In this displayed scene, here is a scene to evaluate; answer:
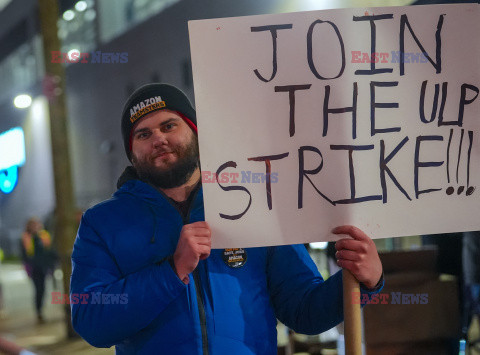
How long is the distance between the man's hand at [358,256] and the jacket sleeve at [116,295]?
38cm

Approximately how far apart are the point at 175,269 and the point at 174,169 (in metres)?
0.26

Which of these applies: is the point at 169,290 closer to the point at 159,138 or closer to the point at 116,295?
the point at 116,295

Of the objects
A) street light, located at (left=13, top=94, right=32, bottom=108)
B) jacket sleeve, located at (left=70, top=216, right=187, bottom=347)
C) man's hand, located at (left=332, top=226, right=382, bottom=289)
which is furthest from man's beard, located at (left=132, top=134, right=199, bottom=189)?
street light, located at (left=13, top=94, right=32, bottom=108)

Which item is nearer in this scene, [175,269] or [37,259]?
[175,269]

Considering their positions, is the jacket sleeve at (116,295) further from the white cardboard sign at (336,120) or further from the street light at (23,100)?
the street light at (23,100)

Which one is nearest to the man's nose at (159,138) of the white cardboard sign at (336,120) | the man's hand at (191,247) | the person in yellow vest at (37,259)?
the white cardboard sign at (336,120)


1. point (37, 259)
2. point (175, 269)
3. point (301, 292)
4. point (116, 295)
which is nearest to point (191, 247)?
point (175, 269)

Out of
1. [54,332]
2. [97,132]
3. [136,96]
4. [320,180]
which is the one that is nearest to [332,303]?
[320,180]

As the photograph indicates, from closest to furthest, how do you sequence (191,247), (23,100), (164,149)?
(191,247)
(164,149)
(23,100)

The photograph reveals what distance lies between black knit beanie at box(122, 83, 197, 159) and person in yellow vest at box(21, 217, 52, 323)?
6.94m

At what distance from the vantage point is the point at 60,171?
648 centimetres

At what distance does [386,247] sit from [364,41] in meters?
3.52

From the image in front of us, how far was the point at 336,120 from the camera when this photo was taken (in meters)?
1.30

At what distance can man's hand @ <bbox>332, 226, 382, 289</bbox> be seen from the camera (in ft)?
4.15
